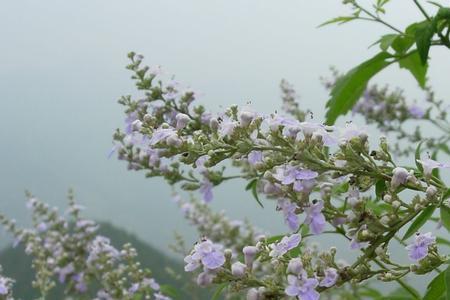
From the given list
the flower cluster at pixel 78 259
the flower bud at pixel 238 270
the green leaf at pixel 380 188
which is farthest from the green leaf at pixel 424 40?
the flower cluster at pixel 78 259

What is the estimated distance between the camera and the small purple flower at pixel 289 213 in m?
1.82

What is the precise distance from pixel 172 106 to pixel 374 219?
5.82 ft

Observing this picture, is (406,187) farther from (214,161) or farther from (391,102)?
(391,102)

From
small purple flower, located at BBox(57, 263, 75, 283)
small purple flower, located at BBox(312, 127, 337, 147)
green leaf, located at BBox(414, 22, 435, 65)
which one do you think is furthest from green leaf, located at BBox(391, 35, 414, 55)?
small purple flower, located at BBox(57, 263, 75, 283)

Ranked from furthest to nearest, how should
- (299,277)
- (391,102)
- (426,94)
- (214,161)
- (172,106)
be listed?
1. (426,94)
2. (391,102)
3. (172,106)
4. (214,161)
5. (299,277)

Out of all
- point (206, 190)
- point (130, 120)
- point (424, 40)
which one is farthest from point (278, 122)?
point (130, 120)

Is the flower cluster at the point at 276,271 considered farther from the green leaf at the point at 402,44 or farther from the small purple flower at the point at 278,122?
the green leaf at the point at 402,44

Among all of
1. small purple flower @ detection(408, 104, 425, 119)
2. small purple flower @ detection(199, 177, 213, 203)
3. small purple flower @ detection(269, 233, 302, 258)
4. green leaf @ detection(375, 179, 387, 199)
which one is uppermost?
small purple flower @ detection(408, 104, 425, 119)

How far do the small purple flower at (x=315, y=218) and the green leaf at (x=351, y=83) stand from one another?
98cm

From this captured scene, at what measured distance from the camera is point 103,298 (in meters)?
5.27

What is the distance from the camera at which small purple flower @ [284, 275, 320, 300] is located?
1.60 meters

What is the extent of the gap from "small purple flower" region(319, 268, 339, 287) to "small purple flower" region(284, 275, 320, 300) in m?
0.04

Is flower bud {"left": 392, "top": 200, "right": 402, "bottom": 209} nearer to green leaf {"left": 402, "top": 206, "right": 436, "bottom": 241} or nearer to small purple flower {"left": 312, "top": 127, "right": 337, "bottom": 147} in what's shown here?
green leaf {"left": 402, "top": 206, "right": 436, "bottom": 241}

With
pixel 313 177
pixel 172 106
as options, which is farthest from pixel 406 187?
pixel 172 106
